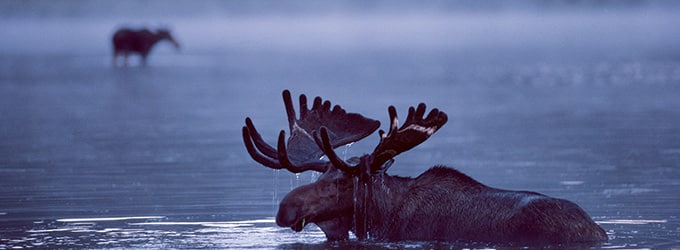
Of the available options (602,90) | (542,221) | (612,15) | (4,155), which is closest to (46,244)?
(542,221)

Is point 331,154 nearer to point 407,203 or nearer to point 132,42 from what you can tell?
point 407,203

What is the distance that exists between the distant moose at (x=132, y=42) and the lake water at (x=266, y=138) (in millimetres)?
2396

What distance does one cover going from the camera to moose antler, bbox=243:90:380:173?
1040 centimetres

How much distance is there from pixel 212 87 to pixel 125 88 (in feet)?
5.63

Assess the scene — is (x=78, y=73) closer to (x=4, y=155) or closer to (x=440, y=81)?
(x=440, y=81)

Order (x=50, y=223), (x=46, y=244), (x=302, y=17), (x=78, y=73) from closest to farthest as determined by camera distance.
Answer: (x=46, y=244), (x=50, y=223), (x=78, y=73), (x=302, y=17)

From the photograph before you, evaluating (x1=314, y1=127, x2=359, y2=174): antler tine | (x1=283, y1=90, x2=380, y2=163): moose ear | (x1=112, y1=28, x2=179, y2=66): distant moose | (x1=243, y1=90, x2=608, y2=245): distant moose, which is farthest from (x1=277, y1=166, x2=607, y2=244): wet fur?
(x1=112, y1=28, x2=179, y2=66): distant moose

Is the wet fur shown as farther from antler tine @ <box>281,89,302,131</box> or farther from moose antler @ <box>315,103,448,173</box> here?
antler tine @ <box>281,89,302,131</box>

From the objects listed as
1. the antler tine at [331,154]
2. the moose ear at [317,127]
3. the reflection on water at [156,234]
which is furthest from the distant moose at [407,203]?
the reflection on water at [156,234]

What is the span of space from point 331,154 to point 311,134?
1.06 metres

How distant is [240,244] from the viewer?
10.3 metres

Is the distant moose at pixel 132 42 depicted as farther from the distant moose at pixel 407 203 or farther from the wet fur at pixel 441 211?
the wet fur at pixel 441 211

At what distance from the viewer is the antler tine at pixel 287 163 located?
9.88 m

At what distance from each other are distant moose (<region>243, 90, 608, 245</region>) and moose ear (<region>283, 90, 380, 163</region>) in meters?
0.14
